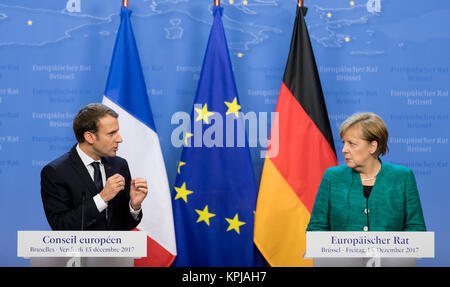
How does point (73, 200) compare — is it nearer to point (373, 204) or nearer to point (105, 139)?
point (105, 139)

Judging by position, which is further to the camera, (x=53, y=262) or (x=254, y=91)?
(x=254, y=91)

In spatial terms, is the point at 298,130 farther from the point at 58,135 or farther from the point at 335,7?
the point at 58,135

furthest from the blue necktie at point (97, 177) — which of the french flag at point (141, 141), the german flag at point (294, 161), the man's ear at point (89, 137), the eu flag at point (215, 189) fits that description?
the german flag at point (294, 161)

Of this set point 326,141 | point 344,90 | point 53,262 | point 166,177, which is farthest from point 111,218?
point 344,90

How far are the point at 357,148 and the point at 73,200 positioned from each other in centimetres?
143

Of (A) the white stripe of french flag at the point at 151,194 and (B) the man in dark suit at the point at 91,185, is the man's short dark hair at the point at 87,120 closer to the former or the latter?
(B) the man in dark suit at the point at 91,185

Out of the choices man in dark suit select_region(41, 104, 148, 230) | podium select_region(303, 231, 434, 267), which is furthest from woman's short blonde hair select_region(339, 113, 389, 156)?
man in dark suit select_region(41, 104, 148, 230)

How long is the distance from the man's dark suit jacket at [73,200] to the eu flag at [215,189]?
0.87 metres

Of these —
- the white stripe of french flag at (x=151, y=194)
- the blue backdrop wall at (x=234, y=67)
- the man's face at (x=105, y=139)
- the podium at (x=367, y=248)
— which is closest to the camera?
the podium at (x=367, y=248)

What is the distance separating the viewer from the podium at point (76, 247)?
71.5 inches

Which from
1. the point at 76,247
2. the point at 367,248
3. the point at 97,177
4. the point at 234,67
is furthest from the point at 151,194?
the point at 367,248

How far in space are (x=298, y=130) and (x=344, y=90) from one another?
603 millimetres

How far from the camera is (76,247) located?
1829mm

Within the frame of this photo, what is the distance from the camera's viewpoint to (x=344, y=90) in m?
3.56
